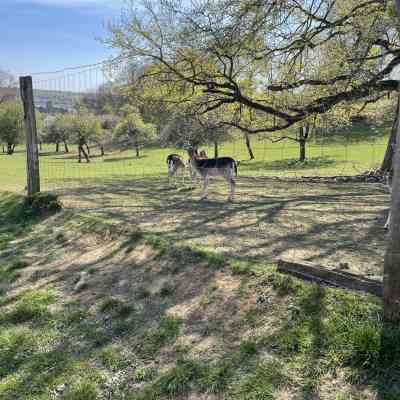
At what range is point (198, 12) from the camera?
34.8 ft

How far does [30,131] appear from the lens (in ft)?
37.4

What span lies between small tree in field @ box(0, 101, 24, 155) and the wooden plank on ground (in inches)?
2564

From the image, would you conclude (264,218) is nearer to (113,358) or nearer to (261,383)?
(113,358)

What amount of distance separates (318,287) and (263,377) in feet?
4.33

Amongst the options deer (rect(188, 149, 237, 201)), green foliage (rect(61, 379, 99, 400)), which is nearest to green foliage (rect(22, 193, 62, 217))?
deer (rect(188, 149, 237, 201))

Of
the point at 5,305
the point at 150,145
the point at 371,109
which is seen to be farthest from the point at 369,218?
the point at 150,145

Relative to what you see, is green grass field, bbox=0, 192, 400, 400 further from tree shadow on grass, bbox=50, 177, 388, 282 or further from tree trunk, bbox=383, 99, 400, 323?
tree shadow on grass, bbox=50, 177, 388, 282

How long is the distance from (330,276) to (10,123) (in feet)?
216

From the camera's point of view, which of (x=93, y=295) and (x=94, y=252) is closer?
(x=93, y=295)

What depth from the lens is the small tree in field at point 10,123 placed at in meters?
61.1

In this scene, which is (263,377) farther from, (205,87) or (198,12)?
(205,87)

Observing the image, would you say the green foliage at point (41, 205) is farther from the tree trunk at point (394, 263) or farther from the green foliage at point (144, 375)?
the tree trunk at point (394, 263)

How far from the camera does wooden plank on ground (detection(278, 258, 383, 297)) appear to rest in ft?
14.2

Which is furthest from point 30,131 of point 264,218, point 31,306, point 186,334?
point 186,334
